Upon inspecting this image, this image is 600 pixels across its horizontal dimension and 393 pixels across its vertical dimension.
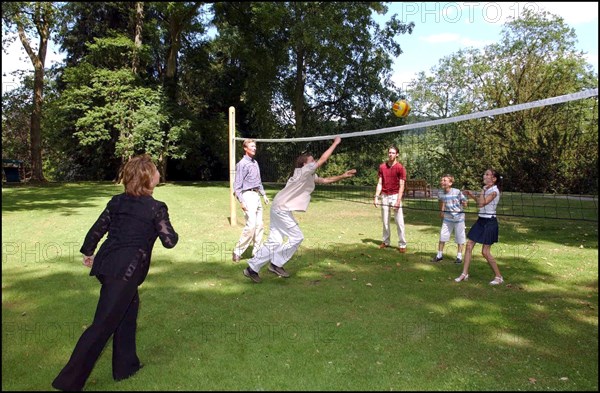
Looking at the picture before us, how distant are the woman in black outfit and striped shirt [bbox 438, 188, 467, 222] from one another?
17.5 ft

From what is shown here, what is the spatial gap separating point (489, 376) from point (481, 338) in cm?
82

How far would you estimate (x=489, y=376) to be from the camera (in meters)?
3.55

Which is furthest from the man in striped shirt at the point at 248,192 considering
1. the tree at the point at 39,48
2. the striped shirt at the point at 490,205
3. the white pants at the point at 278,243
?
the tree at the point at 39,48

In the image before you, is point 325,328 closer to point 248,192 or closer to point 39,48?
point 248,192

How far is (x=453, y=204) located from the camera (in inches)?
292

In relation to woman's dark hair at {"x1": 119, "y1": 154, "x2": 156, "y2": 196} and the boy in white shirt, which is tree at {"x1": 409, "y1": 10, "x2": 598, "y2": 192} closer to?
the boy in white shirt

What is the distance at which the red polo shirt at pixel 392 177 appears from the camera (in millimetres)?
8414

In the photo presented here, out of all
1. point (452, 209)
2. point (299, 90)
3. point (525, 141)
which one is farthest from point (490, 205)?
point (299, 90)

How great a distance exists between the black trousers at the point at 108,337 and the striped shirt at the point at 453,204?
17.8ft

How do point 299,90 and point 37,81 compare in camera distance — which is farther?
point 299,90

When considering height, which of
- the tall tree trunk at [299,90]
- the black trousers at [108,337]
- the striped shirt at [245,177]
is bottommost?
the black trousers at [108,337]

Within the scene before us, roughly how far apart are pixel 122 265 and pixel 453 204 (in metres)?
5.76

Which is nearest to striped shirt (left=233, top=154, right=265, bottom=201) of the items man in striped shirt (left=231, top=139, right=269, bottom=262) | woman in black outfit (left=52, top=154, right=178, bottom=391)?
man in striped shirt (left=231, top=139, right=269, bottom=262)

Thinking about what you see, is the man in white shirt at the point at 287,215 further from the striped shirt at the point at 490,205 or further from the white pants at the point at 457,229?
the white pants at the point at 457,229
